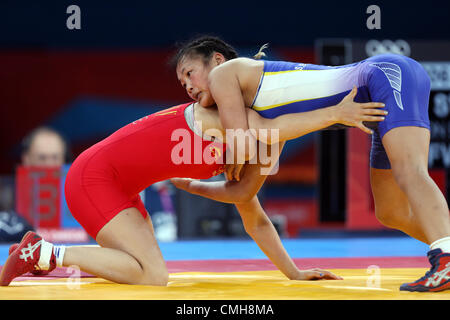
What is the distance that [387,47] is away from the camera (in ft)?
19.0

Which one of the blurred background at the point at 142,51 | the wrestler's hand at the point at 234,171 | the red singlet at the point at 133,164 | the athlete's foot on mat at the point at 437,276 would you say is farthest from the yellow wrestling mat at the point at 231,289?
the blurred background at the point at 142,51

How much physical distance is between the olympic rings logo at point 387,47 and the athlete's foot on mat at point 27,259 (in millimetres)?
4062

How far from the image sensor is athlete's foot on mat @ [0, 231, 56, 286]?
2490mm

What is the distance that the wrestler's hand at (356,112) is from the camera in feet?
7.82

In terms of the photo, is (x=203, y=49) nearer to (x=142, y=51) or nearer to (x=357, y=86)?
(x=357, y=86)

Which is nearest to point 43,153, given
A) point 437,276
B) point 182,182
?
point 182,182

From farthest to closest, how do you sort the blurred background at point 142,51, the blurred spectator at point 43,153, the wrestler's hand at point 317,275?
the blurred background at point 142,51
the blurred spectator at point 43,153
the wrestler's hand at point 317,275

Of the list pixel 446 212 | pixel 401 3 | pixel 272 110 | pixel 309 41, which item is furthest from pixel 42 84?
pixel 446 212

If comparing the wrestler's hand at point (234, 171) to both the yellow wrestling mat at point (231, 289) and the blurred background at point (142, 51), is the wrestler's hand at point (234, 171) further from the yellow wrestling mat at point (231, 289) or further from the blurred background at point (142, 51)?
the blurred background at point (142, 51)

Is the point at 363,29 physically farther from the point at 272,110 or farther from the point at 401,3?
the point at 272,110

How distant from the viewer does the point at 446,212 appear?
223cm

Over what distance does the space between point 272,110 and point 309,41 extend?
719 cm

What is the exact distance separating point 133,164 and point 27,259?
569 millimetres

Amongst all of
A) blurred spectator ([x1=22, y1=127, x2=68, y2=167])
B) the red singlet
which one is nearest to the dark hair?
the red singlet
